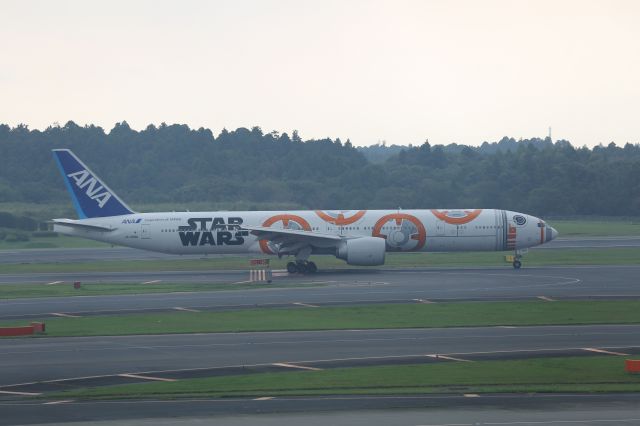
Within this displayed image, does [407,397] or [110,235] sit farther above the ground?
[110,235]

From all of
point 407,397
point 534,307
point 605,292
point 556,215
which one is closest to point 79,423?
point 407,397

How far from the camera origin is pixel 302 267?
2436 inches

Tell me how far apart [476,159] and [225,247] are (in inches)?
5335

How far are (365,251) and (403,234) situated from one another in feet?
12.1

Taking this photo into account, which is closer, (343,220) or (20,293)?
(20,293)

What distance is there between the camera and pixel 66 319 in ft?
138

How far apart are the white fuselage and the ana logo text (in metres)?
1.59

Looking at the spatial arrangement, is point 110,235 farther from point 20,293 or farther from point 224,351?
point 224,351

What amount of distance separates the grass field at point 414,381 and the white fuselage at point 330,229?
3283 centimetres

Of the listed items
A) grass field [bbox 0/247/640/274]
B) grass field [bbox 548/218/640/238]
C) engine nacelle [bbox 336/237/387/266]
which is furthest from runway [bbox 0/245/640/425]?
grass field [bbox 548/218/640/238]

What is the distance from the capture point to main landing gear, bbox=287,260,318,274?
2432 inches

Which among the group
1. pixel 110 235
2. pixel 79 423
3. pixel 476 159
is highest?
pixel 476 159

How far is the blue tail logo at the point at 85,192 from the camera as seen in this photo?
65.1 metres

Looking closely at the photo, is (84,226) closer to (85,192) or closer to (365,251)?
(85,192)
